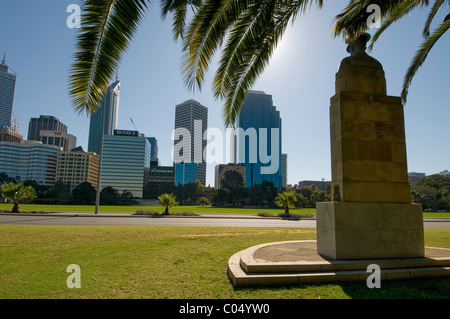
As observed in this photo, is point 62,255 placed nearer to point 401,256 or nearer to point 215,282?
point 215,282

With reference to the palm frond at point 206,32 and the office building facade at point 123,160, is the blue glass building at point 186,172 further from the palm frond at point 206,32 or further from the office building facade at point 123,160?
the palm frond at point 206,32

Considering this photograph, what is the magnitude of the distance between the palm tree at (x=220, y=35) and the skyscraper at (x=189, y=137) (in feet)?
429

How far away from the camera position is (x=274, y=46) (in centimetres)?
666

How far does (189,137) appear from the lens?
158625 millimetres

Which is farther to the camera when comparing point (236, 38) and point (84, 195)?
point (84, 195)

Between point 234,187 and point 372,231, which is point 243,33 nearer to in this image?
point 372,231

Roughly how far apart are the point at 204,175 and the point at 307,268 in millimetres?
194932

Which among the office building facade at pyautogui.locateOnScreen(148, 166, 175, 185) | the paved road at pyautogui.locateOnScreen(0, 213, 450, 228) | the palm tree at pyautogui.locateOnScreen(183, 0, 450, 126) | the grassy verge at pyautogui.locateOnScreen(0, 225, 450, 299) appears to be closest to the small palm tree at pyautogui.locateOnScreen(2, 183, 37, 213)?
the paved road at pyautogui.locateOnScreen(0, 213, 450, 228)

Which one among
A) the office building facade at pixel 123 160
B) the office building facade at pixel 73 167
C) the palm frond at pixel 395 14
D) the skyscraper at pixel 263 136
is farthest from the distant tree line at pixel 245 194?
the palm frond at pixel 395 14

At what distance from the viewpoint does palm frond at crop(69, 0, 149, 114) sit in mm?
3398

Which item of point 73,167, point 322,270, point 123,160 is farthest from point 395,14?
point 73,167

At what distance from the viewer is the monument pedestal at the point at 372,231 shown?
5.57 metres

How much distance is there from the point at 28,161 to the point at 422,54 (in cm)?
17536
